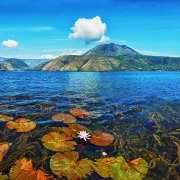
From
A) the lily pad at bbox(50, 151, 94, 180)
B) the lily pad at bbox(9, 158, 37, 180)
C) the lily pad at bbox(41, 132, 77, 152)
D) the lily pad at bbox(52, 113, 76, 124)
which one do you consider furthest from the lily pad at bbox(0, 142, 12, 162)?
the lily pad at bbox(52, 113, 76, 124)

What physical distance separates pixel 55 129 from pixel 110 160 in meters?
5.47

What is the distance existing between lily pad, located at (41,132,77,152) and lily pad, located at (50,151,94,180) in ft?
3.11

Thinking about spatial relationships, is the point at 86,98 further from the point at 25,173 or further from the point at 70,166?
the point at 25,173

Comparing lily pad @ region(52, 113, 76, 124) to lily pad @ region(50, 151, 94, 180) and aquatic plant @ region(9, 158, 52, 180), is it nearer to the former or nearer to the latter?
lily pad @ region(50, 151, 94, 180)

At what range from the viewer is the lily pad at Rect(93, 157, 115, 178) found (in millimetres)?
8586

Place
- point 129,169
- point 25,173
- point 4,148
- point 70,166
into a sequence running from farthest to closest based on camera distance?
point 4,148
point 129,169
point 70,166
point 25,173

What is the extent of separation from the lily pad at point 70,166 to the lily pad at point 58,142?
0.95 meters

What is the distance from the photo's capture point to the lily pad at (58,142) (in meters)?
10.7

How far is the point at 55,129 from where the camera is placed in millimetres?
13984

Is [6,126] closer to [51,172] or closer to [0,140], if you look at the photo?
[0,140]

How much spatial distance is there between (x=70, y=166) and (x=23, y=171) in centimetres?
187

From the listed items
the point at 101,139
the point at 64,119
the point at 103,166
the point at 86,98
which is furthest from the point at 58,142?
the point at 86,98

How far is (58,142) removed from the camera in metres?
11.3

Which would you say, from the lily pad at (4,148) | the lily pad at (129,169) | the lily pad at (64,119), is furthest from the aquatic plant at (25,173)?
the lily pad at (64,119)
